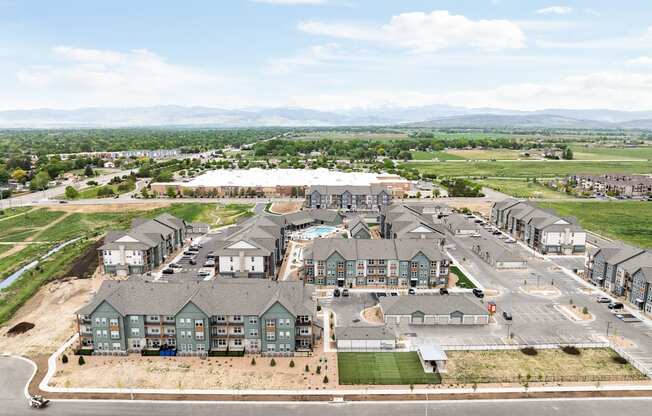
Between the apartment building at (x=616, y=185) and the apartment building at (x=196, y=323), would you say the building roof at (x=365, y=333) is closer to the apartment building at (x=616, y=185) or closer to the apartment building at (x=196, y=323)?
the apartment building at (x=196, y=323)

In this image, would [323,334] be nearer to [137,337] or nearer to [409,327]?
[409,327]

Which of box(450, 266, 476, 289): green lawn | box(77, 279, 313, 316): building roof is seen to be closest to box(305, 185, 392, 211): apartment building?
box(450, 266, 476, 289): green lawn

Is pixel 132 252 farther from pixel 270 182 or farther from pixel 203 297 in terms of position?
pixel 270 182

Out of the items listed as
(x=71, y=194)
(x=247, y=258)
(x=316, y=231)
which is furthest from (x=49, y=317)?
(x=71, y=194)

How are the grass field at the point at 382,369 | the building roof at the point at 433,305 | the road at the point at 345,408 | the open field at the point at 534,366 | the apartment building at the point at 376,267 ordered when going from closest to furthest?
the road at the point at 345,408 → the grass field at the point at 382,369 → the open field at the point at 534,366 → the building roof at the point at 433,305 → the apartment building at the point at 376,267

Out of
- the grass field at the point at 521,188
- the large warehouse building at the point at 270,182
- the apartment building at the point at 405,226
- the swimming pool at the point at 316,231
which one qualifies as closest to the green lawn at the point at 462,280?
the apartment building at the point at 405,226
